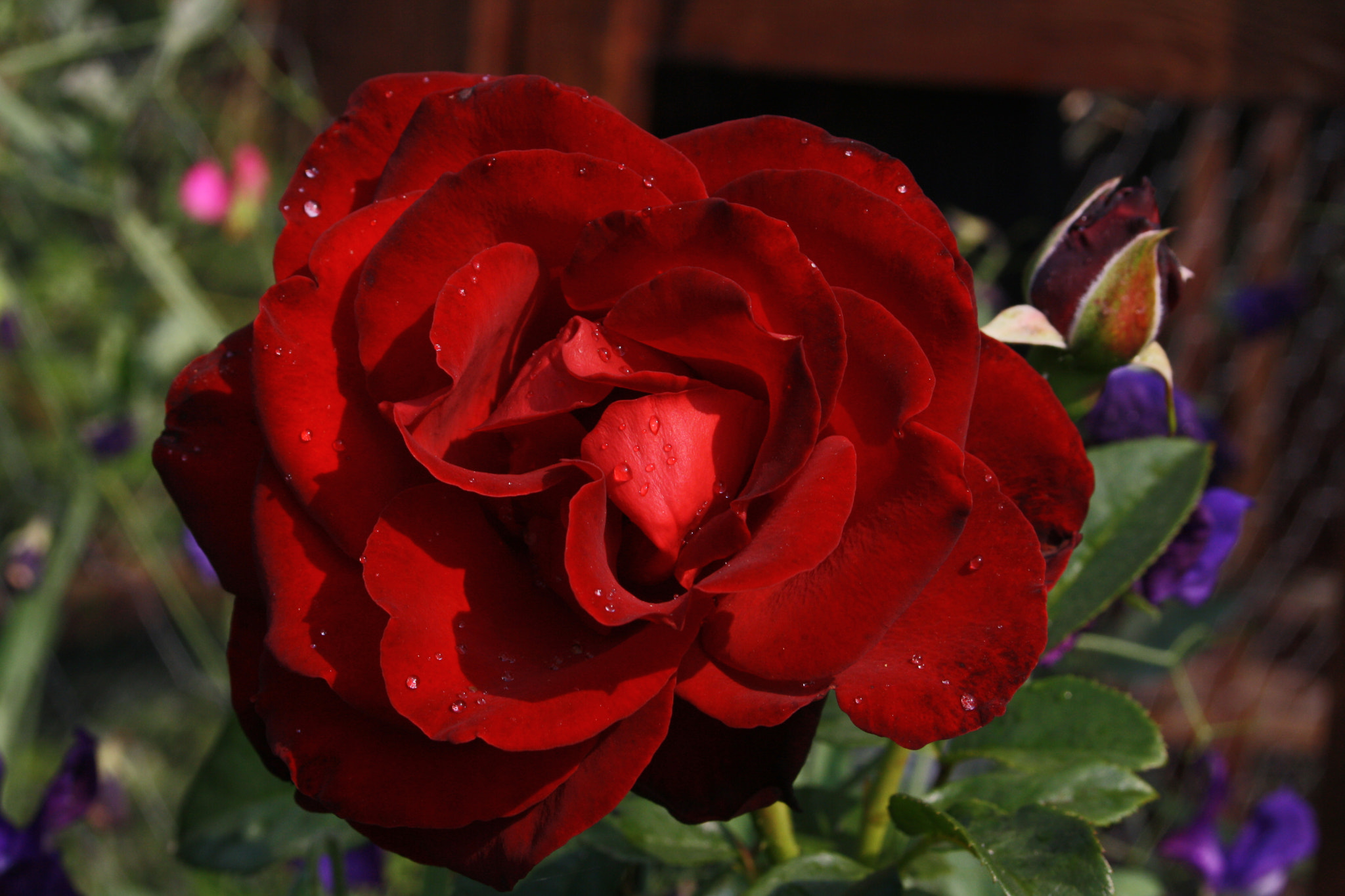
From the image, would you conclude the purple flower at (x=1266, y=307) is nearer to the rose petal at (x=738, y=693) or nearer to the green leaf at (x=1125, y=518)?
the green leaf at (x=1125, y=518)

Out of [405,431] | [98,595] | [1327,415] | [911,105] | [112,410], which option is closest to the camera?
[405,431]

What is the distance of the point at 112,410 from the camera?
105 cm

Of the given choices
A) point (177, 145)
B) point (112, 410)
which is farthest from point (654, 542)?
point (177, 145)

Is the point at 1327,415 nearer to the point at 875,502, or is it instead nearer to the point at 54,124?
the point at 875,502

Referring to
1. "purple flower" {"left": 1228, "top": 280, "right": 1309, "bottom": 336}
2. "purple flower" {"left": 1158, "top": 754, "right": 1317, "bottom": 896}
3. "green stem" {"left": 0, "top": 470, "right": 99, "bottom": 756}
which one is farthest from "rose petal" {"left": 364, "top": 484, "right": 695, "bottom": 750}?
"purple flower" {"left": 1228, "top": 280, "right": 1309, "bottom": 336}

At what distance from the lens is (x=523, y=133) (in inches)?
9.9

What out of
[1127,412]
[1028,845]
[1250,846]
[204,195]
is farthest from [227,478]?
[204,195]

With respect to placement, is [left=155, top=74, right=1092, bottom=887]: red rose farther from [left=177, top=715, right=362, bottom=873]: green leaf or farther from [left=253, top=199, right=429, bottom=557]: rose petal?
[left=177, top=715, right=362, bottom=873]: green leaf

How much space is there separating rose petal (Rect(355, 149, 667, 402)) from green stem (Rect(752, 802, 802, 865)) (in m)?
0.18

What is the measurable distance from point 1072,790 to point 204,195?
1461mm

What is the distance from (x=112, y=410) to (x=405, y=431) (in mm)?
986

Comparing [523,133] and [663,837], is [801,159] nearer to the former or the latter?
[523,133]

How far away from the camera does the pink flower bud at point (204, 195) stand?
1435mm

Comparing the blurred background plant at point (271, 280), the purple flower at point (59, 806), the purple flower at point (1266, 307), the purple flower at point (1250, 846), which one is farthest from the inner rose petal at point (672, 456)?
the purple flower at point (1266, 307)
